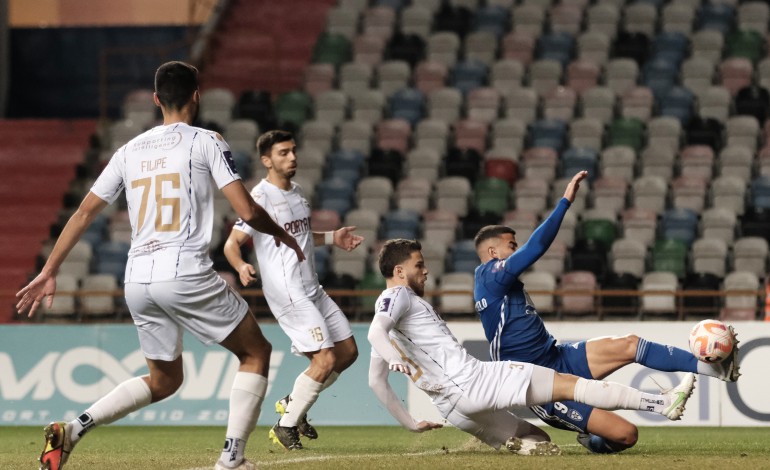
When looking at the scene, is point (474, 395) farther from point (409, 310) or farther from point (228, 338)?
point (228, 338)

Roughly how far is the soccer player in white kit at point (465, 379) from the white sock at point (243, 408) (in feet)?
2.51

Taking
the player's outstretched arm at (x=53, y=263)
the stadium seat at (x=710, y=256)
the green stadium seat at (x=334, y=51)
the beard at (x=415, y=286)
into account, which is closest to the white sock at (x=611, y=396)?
the beard at (x=415, y=286)

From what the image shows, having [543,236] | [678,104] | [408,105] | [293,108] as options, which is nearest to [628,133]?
[678,104]

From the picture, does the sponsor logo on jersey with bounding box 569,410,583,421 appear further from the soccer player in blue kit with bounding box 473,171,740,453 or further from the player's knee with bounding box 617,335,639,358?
the player's knee with bounding box 617,335,639,358

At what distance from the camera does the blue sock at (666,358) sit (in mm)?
7980

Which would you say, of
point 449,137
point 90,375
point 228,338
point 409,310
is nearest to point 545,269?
point 449,137

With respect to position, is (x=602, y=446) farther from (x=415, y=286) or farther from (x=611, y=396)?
(x=415, y=286)

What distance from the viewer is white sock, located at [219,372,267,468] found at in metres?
6.50

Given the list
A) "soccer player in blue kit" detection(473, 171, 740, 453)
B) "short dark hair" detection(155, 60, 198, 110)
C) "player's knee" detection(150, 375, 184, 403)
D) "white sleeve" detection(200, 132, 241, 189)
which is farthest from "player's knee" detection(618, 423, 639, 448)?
"short dark hair" detection(155, 60, 198, 110)

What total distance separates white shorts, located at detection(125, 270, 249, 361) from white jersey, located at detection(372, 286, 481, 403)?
1.29 m

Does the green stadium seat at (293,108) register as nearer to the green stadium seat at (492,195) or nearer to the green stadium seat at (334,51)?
the green stadium seat at (334,51)

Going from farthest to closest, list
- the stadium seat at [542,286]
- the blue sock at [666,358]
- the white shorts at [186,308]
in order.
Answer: the stadium seat at [542,286], the blue sock at [666,358], the white shorts at [186,308]

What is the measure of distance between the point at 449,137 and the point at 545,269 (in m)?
3.60

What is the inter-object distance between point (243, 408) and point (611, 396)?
2.04 metres
